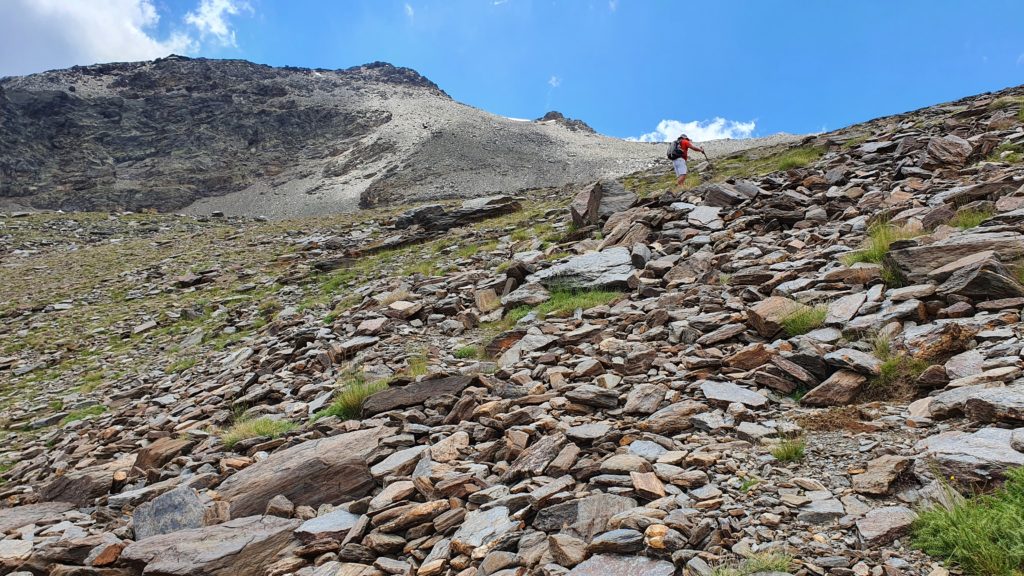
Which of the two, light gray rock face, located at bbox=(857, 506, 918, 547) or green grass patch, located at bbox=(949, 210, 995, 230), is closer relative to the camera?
light gray rock face, located at bbox=(857, 506, 918, 547)

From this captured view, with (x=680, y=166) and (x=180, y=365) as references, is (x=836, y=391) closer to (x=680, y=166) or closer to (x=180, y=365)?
(x=180, y=365)

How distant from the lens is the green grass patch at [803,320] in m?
6.24

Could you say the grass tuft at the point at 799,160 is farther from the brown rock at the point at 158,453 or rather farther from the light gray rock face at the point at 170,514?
the light gray rock face at the point at 170,514

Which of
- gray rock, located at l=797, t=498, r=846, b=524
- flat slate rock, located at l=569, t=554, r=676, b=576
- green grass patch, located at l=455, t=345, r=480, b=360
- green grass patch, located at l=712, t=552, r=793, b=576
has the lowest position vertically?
flat slate rock, located at l=569, t=554, r=676, b=576

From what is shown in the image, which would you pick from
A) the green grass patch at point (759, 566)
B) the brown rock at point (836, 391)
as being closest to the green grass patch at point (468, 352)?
the brown rock at point (836, 391)

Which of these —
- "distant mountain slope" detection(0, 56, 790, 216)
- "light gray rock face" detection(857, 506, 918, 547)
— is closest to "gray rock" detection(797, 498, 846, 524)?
"light gray rock face" detection(857, 506, 918, 547)

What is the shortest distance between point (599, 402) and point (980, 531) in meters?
3.38

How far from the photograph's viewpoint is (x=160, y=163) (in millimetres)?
101188

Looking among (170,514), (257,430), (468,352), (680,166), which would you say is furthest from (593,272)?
(680,166)

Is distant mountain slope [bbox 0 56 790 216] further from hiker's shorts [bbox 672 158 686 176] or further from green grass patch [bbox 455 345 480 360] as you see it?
green grass patch [bbox 455 345 480 360]

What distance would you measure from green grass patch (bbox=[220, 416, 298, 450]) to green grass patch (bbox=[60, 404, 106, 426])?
544 centimetres

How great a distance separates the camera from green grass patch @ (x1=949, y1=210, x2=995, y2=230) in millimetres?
7746

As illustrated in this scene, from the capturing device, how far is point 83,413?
1094 centimetres

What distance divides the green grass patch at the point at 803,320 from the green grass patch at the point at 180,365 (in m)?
12.4
